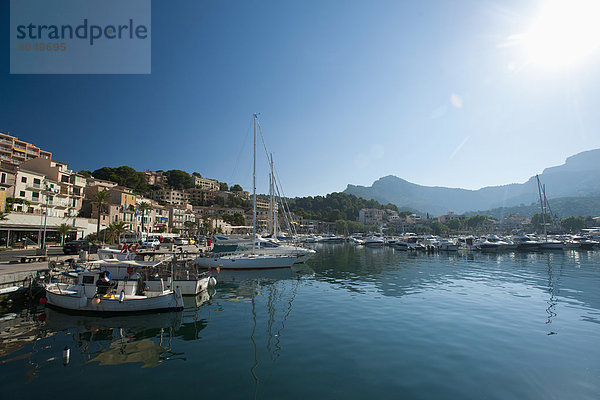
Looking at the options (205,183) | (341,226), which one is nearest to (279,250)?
(341,226)

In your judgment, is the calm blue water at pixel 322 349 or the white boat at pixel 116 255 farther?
the white boat at pixel 116 255

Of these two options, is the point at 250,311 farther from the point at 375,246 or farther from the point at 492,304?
the point at 375,246

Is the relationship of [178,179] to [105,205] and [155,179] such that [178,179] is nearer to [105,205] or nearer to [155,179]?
[155,179]

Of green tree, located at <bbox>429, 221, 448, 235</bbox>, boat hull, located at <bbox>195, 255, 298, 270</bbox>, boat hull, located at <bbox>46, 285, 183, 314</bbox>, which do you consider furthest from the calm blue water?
green tree, located at <bbox>429, 221, 448, 235</bbox>

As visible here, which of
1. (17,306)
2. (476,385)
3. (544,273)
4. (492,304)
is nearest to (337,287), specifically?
(492,304)

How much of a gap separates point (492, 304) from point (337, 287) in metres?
10.5

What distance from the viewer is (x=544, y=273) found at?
2927cm

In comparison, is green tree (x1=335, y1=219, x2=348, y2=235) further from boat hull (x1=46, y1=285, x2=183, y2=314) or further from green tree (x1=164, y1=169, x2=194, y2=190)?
boat hull (x1=46, y1=285, x2=183, y2=314)

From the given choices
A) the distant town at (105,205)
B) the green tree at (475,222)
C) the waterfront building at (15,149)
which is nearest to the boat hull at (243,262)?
the distant town at (105,205)

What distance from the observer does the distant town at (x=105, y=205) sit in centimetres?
4269

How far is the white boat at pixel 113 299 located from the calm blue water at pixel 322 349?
54 centimetres

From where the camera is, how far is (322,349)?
10.5 meters

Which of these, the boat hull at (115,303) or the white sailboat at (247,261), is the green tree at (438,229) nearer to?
the white sailboat at (247,261)

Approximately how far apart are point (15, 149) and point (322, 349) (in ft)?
333
